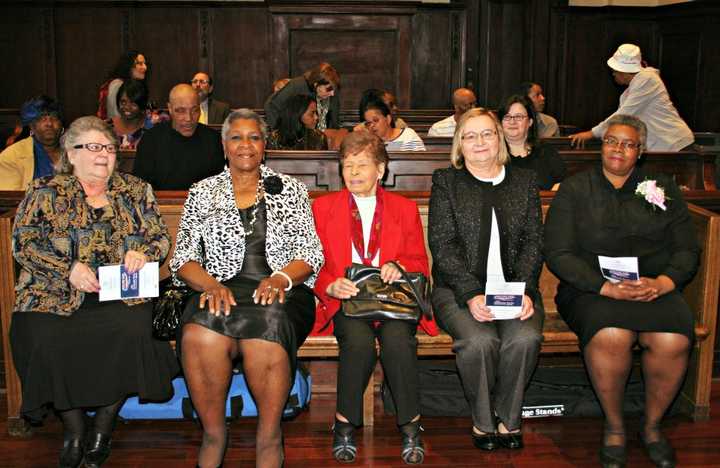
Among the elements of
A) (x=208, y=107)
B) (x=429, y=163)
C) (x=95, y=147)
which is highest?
(x=208, y=107)

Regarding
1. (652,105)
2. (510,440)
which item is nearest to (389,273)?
(510,440)

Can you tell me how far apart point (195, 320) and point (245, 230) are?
475mm

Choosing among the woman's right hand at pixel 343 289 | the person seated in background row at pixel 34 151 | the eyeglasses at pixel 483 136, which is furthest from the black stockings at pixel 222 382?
Answer: the person seated in background row at pixel 34 151

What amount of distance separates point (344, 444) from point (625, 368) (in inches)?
46.0

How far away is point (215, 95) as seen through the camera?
388 inches

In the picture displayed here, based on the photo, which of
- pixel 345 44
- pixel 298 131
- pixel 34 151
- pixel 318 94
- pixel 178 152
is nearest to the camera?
pixel 34 151

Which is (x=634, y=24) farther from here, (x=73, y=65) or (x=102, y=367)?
(x=102, y=367)

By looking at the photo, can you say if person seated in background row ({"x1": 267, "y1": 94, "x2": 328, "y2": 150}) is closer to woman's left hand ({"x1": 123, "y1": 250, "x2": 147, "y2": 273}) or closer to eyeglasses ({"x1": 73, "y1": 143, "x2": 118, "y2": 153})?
eyeglasses ({"x1": 73, "y1": 143, "x2": 118, "y2": 153})

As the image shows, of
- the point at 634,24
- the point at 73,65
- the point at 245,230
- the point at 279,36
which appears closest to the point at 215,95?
the point at 279,36

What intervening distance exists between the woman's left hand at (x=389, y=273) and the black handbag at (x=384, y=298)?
1 centimetres

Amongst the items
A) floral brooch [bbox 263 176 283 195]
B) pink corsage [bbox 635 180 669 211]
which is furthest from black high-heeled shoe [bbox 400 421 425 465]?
pink corsage [bbox 635 180 669 211]

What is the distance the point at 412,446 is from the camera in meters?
3.25

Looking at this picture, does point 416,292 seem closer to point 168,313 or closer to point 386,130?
point 168,313

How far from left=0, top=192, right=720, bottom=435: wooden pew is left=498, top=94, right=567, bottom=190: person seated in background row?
449 millimetres
